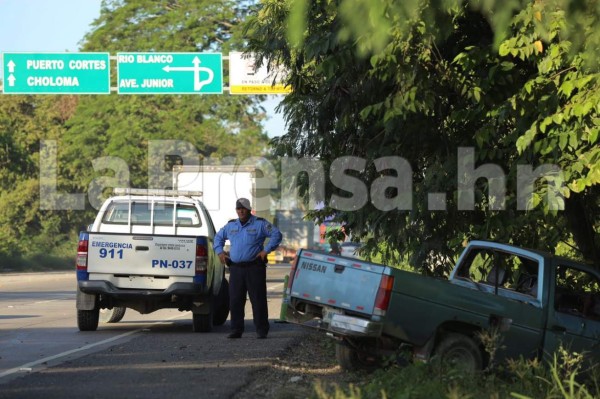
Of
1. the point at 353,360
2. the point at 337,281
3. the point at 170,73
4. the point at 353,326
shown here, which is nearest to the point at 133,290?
the point at 353,360

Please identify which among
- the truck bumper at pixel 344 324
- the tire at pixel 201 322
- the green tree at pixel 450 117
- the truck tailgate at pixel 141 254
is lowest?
the tire at pixel 201 322

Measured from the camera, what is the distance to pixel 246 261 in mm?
13438

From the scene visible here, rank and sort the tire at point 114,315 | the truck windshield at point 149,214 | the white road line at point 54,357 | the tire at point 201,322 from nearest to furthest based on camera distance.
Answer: the white road line at point 54,357
the tire at point 201,322
the truck windshield at point 149,214
the tire at point 114,315

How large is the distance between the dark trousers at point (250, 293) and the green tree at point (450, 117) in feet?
5.08

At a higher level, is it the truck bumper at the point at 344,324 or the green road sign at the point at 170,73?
the green road sign at the point at 170,73

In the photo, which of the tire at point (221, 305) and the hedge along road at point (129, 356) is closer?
the hedge along road at point (129, 356)

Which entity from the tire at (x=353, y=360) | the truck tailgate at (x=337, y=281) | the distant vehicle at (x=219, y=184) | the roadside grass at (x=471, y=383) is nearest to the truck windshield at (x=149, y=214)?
the tire at (x=353, y=360)

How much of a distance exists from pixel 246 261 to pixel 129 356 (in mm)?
2683

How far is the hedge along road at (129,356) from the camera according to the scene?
28.9 feet

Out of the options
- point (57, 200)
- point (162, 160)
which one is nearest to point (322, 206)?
point (162, 160)

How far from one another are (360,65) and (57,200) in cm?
4435

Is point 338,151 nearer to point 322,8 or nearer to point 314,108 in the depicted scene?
point 314,108

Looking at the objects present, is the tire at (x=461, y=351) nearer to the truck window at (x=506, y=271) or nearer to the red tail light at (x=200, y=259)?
the truck window at (x=506, y=271)

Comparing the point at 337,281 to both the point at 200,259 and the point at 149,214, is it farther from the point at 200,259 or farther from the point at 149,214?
the point at 149,214
